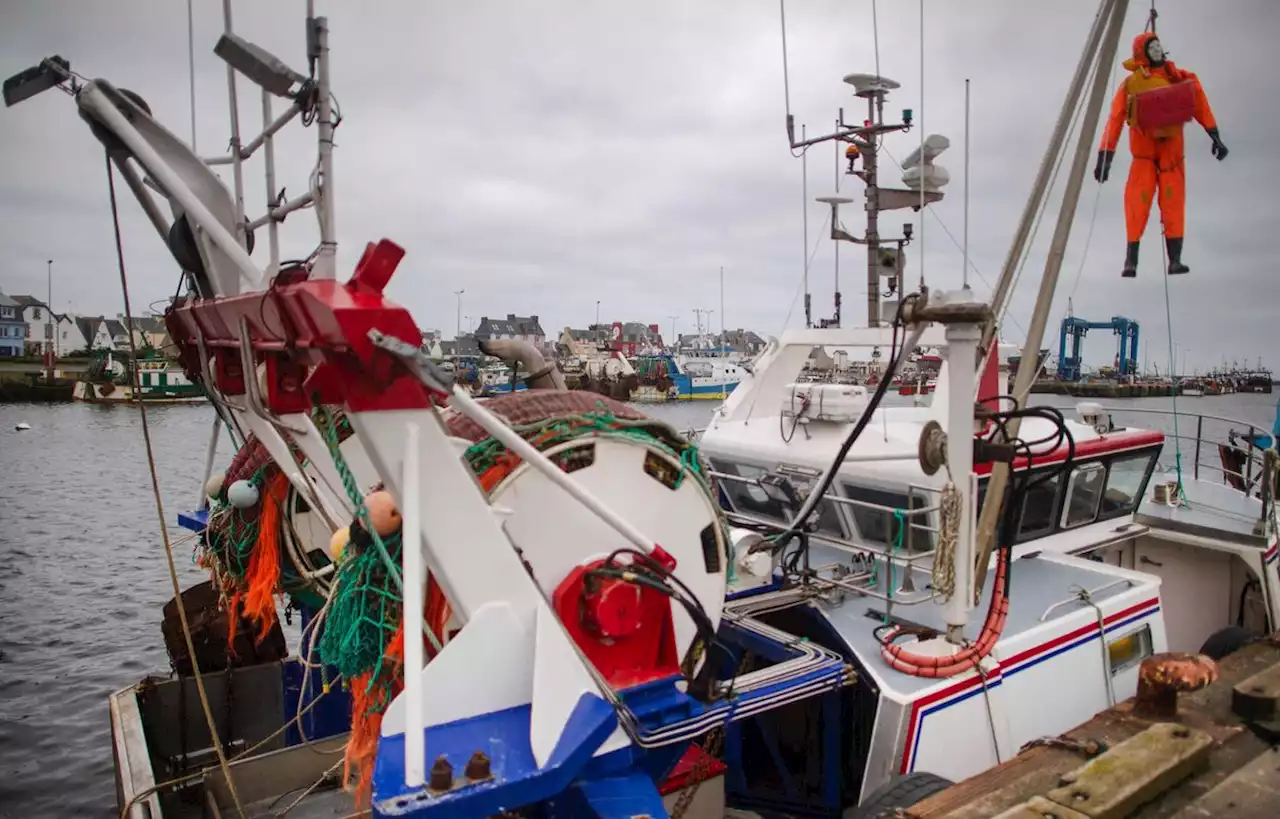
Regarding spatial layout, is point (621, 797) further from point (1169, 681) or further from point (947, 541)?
point (1169, 681)

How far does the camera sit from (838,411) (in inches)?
Answer: 299

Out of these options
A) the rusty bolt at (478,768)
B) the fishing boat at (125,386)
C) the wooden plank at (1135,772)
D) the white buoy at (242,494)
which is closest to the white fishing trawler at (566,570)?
the rusty bolt at (478,768)

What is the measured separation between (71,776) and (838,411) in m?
10.2

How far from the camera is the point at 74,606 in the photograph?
16750 millimetres

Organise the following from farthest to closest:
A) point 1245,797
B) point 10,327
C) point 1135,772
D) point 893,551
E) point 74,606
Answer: point 10,327, point 74,606, point 893,551, point 1135,772, point 1245,797

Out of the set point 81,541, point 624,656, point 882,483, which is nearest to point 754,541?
point 882,483

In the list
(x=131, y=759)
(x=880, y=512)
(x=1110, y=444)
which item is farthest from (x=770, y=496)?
(x=131, y=759)

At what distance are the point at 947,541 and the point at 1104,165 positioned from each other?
10.9 ft

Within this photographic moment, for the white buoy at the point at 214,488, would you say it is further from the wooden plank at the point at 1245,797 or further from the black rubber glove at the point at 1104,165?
the black rubber glove at the point at 1104,165

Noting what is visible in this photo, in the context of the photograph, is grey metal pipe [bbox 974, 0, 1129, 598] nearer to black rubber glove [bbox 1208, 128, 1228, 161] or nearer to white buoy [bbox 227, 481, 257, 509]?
black rubber glove [bbox 1208, 128, 1228, 161]

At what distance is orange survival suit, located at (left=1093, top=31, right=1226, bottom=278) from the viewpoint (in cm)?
624

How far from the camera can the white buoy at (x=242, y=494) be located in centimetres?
568

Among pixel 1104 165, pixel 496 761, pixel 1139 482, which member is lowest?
pixel 496 761

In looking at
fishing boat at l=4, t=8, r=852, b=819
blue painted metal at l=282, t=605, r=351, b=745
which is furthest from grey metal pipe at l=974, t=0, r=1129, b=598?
blue painted metal at l=282, t=605, r=351, b=745
